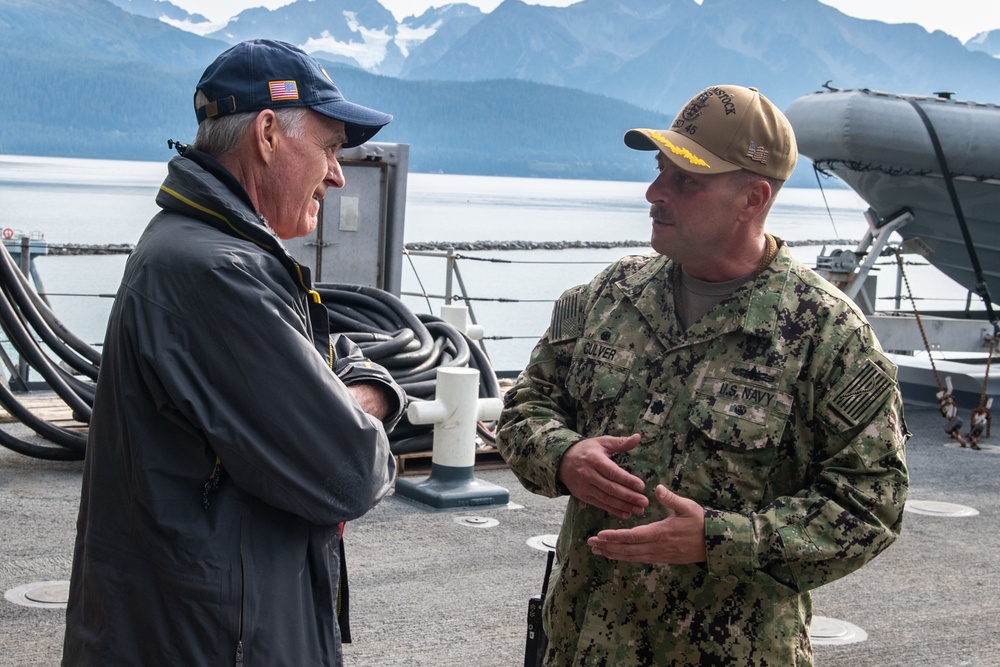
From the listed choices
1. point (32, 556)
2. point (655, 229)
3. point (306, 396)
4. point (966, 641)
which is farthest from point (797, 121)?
point (306, 396)

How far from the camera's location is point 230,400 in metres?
1.84

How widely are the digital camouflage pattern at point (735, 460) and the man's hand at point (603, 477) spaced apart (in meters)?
0.05

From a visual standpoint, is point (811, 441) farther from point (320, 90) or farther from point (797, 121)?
point (797, 121)

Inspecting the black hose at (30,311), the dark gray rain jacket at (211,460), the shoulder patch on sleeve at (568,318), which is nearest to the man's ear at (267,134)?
the dark gray rain jacket at (211,460)

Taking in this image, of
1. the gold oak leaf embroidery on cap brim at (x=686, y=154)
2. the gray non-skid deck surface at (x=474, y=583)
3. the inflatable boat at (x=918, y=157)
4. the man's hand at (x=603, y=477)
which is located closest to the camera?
the man's hand at (x=603, y=477)

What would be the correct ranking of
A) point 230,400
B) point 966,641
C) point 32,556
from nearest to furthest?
1. point 230,400
2. point 966,641
3. point 32,556

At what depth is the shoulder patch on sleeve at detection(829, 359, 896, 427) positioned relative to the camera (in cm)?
211

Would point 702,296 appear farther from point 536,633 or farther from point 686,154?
point 536,633

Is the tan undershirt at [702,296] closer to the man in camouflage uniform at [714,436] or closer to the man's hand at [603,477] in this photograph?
the man in camouflage uniform at [714,436]

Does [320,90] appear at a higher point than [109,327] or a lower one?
higher

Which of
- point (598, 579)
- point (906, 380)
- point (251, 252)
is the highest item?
point (251, 252)

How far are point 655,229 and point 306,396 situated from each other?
2.91 ft

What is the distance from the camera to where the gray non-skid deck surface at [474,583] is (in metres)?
4.10

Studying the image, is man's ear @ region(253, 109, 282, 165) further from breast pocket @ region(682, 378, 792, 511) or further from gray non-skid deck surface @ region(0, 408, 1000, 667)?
gray non-skid deck surface @ region(0, 408, 1000, 667)
